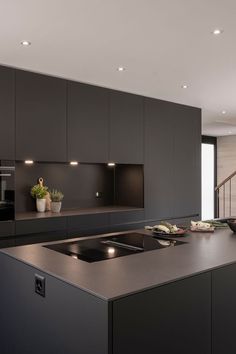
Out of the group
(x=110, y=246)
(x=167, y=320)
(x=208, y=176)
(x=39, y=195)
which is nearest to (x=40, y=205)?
(x=39, y=195)

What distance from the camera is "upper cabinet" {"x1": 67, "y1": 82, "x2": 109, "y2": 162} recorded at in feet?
12.7

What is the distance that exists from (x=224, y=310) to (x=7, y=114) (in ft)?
8.77

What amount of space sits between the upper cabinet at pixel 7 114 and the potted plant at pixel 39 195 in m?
0.69

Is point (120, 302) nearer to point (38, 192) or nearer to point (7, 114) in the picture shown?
point (7, 114)

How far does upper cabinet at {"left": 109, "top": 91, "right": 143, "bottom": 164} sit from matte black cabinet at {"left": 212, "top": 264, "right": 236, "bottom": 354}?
8.89ft

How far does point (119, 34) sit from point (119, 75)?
107cm

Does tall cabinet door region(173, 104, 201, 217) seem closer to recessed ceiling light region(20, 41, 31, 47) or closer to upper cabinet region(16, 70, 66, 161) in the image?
upper cabinet region(16, 70, 66, 161)

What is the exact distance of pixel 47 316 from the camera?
1507 mm

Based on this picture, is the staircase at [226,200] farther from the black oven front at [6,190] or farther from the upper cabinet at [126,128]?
the black oven front at [6,190]

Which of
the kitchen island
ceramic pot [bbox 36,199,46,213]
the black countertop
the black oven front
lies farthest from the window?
→ the kitchen island

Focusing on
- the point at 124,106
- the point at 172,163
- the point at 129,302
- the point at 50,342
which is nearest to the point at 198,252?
the point at 129,302

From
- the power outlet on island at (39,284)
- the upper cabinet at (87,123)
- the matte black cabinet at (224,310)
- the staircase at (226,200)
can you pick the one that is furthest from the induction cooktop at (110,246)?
the staircase at (226,200)

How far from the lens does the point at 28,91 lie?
3.49 metres

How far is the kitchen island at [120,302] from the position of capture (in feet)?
4.11
